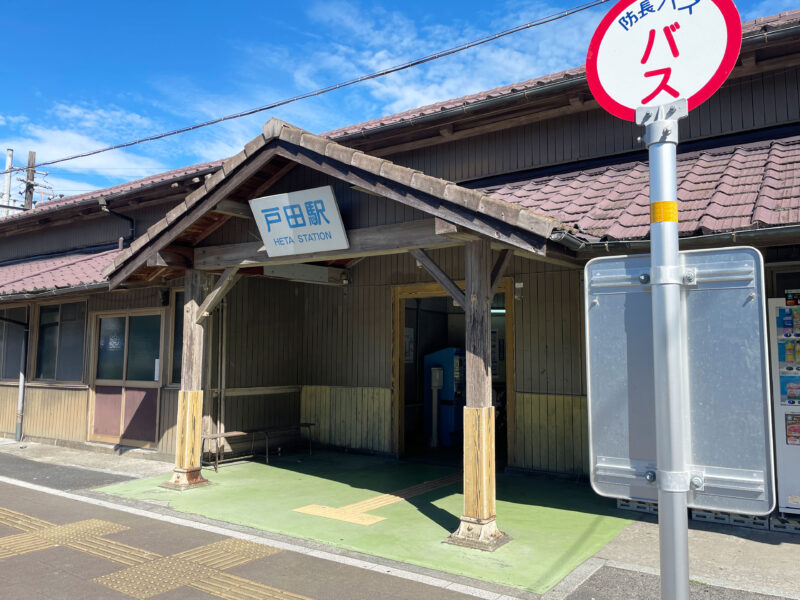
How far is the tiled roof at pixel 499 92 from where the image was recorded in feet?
24.3

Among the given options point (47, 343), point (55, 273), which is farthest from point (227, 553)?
point (47, 343)

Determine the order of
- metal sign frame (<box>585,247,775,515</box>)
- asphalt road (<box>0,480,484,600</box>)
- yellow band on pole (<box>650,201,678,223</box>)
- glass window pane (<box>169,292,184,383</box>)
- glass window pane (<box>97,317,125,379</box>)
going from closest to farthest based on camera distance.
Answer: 1. metal sign frame (<box>585,247,775,515</box>)
2. yellow band on pole (<box>650,201,678,223</box>)
3. asphalt road (<box>0,480,484,600</box>)
4. glass window pane (<box>169,292,184,383</box>)
5. glass window pane (<box>97,317,125,379</box>)

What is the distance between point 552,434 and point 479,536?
3103mm

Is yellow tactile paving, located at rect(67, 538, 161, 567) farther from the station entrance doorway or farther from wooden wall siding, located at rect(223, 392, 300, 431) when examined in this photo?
the station entrance doorway

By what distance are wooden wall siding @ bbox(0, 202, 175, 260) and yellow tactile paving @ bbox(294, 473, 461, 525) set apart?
716 centimetres

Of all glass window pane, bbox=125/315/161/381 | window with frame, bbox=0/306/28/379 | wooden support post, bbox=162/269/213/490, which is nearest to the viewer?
wooden support post, bbox=162/269/213/490

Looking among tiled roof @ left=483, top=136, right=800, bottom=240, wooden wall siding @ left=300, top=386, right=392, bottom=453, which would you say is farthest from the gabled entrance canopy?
wooden wall siding @ left=300, top=386, right=392, bottom=453

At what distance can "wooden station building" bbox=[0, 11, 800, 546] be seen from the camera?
19.2ft

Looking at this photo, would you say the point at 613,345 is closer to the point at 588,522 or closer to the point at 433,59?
the point at 588,522

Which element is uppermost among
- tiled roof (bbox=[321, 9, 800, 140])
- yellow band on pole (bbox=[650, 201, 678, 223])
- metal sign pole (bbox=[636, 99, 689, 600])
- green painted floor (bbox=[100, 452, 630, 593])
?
tiled roof (bbox=[321, 9, 800, 140])

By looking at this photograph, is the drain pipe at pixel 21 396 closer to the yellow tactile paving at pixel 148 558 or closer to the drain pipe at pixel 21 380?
the drain pipe at pixel 21 380

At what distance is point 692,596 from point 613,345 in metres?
3.49

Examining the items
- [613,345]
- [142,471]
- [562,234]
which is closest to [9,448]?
[142,471]

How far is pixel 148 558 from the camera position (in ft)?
17.6
